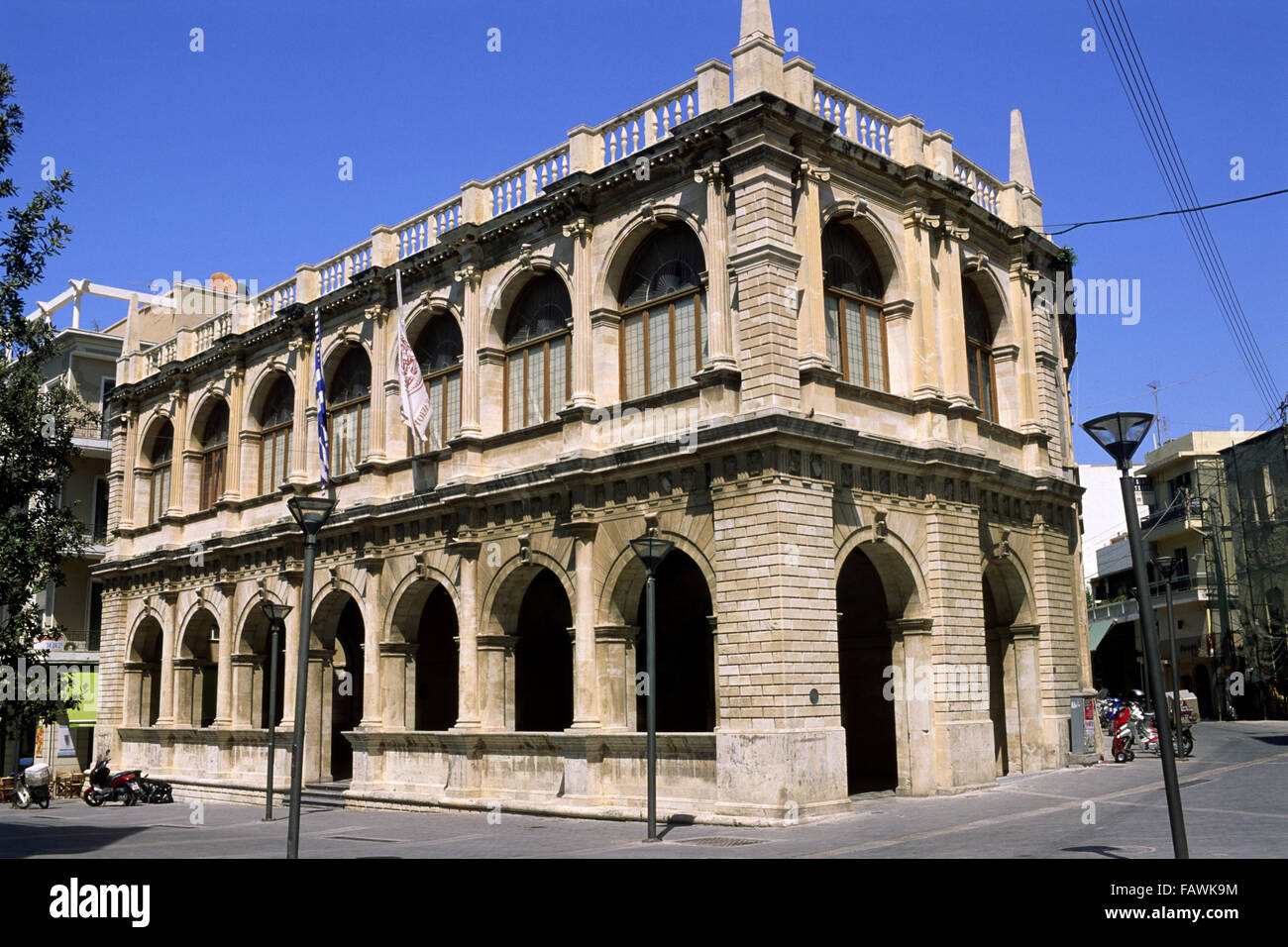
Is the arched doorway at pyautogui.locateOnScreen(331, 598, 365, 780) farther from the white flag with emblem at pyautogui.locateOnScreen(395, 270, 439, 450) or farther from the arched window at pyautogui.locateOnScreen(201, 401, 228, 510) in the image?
the white flag with emblem at pyautogui.locateOnScreen(395, 270, 439, 450)

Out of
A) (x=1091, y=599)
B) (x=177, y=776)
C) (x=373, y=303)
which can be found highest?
(x=373, y=303)

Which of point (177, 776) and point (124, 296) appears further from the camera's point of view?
point (124, 296)

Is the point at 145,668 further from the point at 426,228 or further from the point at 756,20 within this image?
the point at 756,20

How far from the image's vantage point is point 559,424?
22.3m

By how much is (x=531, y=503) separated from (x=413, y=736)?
6.00m

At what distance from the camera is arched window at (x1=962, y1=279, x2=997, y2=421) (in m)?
24.4

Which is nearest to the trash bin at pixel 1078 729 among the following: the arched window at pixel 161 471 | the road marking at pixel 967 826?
the road marking at pixel 967 826

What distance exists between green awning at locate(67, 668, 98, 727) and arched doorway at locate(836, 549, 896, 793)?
25.7 meters

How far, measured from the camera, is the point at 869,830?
15.8 meters

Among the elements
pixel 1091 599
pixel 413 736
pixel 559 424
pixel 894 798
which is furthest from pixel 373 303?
pixel 1091 599

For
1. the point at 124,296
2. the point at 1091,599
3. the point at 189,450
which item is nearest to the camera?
the point at 189,450

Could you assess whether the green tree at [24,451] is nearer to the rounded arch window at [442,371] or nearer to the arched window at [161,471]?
the rounded arch window at [442,371]

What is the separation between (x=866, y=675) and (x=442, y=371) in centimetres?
1161
